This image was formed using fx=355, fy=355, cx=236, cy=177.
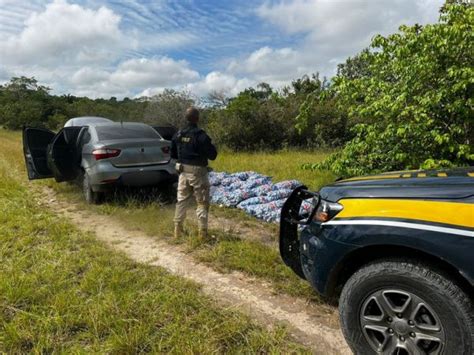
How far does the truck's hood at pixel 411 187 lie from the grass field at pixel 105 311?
115cm

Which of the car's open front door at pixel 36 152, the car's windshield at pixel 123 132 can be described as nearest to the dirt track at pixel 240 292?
the car's windshield at pixel 123 132

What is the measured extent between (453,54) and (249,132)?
1221 cm

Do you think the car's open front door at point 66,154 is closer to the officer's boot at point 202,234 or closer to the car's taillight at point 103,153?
the car's taillight at point 103,153

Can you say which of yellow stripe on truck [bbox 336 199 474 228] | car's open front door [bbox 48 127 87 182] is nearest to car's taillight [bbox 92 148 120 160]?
car's open front door [bbox 48 127 87 182]

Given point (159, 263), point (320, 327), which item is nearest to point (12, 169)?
point (159, 263)

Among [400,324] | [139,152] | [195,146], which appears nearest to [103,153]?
[139,152]

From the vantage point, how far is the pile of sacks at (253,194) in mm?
5641

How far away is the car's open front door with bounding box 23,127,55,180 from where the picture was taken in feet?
22.7

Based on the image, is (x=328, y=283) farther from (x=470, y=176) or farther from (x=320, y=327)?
(x=470, y=176)

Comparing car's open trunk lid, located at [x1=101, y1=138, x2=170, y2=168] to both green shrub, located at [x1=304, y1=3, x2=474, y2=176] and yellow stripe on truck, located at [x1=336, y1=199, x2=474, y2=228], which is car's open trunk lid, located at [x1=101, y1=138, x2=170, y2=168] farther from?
yellow stripe on truck, located at [x1=336, y1=199, x2=474, y2=228]

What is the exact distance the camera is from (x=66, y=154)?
6531 mm

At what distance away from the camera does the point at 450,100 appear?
4.35m

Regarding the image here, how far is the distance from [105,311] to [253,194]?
4005 mm

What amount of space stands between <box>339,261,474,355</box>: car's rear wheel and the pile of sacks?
2.95 m
